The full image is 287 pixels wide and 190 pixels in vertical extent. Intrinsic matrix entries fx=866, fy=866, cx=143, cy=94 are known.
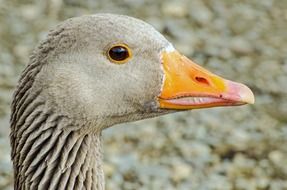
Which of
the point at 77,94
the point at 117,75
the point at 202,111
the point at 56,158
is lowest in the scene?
the point at 56,158

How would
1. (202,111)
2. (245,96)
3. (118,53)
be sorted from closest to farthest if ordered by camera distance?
(118,53), (245,96), (202,111)

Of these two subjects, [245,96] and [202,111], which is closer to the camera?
[245,96]

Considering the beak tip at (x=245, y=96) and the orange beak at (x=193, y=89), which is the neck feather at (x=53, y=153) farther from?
the beak tip at (x=245, y=96)

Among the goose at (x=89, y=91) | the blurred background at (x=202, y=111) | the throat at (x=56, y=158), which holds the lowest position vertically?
the throat at (x=56, y=158)

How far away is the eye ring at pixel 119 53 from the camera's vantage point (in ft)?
15.9

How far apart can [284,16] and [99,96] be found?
6186 mm

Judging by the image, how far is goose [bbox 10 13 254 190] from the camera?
4863mm

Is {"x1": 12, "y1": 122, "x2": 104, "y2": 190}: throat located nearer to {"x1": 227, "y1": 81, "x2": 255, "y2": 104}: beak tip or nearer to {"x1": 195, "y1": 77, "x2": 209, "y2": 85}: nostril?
{"x1": 195, "y1": 77, "x2": 209, "y2": 85}: nostril

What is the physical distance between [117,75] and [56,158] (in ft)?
1.96

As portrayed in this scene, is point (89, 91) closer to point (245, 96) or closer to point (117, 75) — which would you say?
point (117, 75)

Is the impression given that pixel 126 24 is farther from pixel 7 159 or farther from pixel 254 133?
pixel 254 133

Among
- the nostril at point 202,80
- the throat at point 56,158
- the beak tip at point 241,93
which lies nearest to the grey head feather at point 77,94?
the throat at point 56,158

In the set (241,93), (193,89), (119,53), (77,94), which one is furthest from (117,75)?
(241,93)

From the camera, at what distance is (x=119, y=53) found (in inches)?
191
